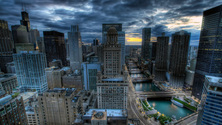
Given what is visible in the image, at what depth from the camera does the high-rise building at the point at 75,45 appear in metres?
172

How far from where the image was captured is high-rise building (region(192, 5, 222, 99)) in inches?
3142

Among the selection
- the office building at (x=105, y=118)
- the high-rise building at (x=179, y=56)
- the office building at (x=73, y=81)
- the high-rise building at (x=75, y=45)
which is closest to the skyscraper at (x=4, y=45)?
the high-rise building at (x=75, y=45)

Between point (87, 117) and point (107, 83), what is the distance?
68.1 feet

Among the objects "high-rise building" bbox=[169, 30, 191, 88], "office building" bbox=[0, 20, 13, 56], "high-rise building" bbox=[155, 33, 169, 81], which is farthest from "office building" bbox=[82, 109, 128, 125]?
"office building" bbox=[0, 20, 13, 56]

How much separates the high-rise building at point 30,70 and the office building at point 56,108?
207 ft

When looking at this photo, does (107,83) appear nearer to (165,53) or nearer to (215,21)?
(215,21)

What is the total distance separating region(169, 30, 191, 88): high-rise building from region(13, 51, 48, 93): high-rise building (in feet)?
537

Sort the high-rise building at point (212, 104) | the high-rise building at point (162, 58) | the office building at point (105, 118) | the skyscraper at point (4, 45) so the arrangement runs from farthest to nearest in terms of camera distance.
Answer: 1. the high-rise building at point (162, 58)
2. the skyscraper at point (4, 45)
3. the high-rise building at point (212, 104)
4. the office building at point (105, 118)

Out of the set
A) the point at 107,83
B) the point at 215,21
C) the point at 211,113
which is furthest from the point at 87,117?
the point at 215,21

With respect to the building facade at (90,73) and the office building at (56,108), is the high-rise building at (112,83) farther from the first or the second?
the building facade at (90,73)

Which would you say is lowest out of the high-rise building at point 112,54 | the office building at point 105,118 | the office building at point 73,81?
the office building at point 73,81

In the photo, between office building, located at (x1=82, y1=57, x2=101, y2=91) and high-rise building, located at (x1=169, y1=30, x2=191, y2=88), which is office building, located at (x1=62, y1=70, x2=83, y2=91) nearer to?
office building, located at (x1=82, y1=57, x2=101, y2=91)

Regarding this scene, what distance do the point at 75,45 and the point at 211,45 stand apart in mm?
179830

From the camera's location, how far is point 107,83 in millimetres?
52031
